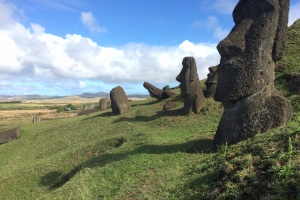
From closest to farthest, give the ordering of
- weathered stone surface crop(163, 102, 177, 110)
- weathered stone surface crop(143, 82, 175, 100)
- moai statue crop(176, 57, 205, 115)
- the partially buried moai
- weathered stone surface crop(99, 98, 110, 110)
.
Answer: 1. the partially buried moai
2. moai statue crop(176, 57, 205, 115)
3. weathered stone surface crop(163, 102, 177, 110)
4. weathered stone surface crop(143, 82, 175, 100)
5. weathered stone surface crop(99, 98, 110, 110)

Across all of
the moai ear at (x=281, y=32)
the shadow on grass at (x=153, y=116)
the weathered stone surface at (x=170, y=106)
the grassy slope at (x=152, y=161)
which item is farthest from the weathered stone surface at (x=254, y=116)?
the weathered stone surface at (x=170, y=106)

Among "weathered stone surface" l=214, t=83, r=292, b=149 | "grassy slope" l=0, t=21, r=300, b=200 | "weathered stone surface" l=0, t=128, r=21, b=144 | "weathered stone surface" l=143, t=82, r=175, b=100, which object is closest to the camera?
"grassy slope" l=0, t=21, r=300, b=200

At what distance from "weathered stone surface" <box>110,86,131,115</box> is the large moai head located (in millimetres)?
14998

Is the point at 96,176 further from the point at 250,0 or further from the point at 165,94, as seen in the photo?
the point at 165,94

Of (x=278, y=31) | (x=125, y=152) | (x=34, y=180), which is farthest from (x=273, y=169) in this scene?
(x=34, y=180)

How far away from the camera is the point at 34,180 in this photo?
15.7 metres

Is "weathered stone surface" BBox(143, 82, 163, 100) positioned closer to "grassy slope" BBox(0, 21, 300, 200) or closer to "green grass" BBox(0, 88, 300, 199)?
"grassy slope" BBox(0, 21, 300, 200)

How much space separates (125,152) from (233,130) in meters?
5.16

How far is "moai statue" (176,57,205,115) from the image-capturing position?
20.9 m

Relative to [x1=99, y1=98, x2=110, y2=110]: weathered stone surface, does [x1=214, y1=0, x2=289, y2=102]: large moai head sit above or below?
above

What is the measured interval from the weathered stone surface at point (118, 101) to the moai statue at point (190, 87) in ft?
19.4

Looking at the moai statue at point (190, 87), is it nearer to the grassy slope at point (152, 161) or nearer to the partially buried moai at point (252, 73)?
the grassy slope at point (152, 161)

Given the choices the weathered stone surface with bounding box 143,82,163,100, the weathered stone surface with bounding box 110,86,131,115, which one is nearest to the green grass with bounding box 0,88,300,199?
the weathered stone surface with bounding box 110,86,131,115

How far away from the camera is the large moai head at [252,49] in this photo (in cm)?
1170
